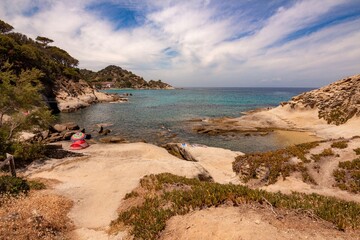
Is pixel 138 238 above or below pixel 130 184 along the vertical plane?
above

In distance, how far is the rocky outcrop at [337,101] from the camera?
4078cm

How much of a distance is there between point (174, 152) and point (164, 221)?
2309cm

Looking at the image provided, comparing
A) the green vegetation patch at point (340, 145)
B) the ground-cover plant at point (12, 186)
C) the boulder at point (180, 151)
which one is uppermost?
the ground-cover plant at point (12, 186)

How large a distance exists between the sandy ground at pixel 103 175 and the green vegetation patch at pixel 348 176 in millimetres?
8449

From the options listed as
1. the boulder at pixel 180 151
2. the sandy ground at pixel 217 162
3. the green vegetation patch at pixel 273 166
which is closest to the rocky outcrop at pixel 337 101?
the green vegetation patch at pixel 273 166

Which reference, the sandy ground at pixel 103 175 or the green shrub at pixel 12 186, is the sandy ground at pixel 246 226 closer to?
the sandy ground at pixel 103 175

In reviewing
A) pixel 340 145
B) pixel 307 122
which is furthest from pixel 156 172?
pixel 307 122

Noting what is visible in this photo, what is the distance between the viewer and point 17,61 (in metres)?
65.2

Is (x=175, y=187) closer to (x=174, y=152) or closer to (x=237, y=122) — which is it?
(x=174, y=152)

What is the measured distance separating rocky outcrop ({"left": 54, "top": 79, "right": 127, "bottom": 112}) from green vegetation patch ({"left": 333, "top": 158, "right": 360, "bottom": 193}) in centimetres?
7199

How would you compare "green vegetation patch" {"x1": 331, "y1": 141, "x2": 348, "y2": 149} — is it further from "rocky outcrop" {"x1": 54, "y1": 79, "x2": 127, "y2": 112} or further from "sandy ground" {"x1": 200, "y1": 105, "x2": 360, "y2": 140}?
"rocky outcrop" {"x1": 54, "y1": 79, "x2": 127, "y2": 112}

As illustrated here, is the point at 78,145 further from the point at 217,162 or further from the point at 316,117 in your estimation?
the point at 316,117

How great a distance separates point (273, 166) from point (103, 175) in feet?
49.5

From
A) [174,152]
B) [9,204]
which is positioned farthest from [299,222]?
[174,152]
